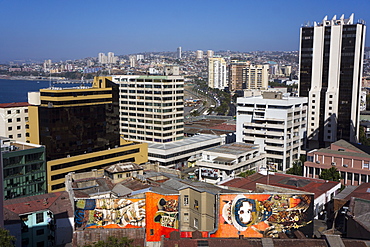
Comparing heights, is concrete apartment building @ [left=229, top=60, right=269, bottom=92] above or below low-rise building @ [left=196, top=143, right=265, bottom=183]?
above

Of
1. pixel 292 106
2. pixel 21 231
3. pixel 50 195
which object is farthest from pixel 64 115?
pixel 292 106

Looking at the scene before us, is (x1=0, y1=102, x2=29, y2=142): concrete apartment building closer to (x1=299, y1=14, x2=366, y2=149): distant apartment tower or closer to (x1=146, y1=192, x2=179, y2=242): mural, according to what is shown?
(x1=146, y1=192, x2=179, y2=242): mural

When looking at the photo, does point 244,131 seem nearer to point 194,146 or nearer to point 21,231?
point 194,146

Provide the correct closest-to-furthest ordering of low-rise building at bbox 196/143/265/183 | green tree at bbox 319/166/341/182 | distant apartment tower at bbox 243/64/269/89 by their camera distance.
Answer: green tree at bbox 319/166/341/182
low-rise building at bbox 196/143/265/183
distant apartment tower at bbox 243/64/269/89

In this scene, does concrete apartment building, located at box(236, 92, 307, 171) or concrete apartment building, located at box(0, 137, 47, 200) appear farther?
concrete apartment building, located at box(236, 92, 307, 171)

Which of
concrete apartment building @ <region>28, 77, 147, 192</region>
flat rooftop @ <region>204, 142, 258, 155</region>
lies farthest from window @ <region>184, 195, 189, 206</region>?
flat rooftop @ <region>204, 142, 258, 155</region>

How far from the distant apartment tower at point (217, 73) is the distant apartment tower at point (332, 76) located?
81423 mm

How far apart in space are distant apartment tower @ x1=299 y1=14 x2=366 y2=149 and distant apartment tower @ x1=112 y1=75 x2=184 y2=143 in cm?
1255

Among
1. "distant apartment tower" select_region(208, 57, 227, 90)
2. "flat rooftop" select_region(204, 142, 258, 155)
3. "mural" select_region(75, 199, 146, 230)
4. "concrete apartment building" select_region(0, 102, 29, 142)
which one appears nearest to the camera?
"mural" select_region(75, 199, 146, 230)

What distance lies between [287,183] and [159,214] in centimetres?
826

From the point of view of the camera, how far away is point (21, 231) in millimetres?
17344

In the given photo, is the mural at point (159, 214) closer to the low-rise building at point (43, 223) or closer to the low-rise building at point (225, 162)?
the low-rise building at point (43, 223)

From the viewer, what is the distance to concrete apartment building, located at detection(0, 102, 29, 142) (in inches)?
1117

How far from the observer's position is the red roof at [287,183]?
70.2 ft
